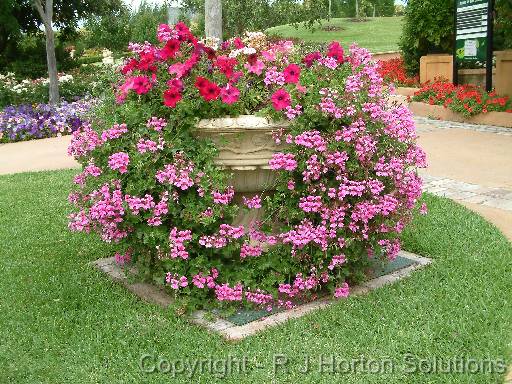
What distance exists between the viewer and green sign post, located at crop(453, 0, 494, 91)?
10.9 m

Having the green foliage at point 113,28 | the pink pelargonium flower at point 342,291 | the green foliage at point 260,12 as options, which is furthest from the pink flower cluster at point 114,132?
the green foliage at point 113,28

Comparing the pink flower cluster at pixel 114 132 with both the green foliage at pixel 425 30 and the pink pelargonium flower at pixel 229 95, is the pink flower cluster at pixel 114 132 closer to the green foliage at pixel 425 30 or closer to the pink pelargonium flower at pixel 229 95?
the pink pelargonium flower at pixel 229 95

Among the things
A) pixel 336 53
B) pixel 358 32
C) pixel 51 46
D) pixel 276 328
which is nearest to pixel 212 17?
pixel 336 53

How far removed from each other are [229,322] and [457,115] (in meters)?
8.31

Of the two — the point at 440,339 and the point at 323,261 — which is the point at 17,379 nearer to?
the point at 323,261

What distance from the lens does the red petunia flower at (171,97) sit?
3.38 meters

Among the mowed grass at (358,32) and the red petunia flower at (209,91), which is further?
the mowed grass at (358,32)

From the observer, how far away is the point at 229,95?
345cm

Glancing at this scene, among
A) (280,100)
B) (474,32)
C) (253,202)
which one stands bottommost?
(253,202)

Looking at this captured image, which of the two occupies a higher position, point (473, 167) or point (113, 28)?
point (113, 28)

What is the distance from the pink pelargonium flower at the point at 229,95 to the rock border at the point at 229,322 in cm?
120

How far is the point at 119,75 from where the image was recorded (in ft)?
13.3

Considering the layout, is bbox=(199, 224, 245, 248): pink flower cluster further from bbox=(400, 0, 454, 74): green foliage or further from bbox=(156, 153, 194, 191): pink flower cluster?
bbox=(400, 0, 454, 74): green foliage

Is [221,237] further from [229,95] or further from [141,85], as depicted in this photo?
[141,85]
